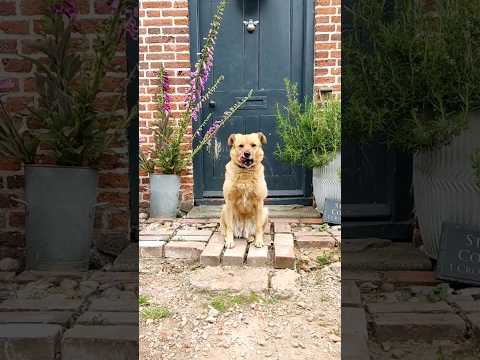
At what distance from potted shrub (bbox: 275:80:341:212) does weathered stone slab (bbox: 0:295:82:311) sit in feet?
2.19

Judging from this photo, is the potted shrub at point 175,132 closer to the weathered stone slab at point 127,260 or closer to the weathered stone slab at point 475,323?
the weathered stone slab at point 127,260

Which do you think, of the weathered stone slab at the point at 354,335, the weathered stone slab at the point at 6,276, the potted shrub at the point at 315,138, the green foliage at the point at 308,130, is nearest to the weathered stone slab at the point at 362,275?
the weathered stone slab at the point at 354,335

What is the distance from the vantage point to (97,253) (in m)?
1.20

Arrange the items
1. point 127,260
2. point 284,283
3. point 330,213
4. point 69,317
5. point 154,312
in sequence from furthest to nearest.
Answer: point 330,213
point 127,260
point 284,283
point 154,312
point 69,317

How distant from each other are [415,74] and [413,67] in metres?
0.02

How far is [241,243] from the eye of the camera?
129 centimetres

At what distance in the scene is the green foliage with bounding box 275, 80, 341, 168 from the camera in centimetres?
130

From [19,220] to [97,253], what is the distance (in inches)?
9.6

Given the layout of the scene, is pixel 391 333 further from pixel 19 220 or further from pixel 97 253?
pixel 19 220

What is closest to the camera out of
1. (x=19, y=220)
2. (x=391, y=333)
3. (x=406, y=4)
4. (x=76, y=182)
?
(x=391, y=333)

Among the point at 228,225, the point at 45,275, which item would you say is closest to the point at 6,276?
the point at 45,275

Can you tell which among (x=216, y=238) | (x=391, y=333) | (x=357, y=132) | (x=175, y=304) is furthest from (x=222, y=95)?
(x=391, y=333)

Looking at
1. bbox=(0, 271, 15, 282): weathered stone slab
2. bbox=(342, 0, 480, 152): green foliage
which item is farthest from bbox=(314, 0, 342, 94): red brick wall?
bbox=(0, 271, 15, 282): weathered stone slab

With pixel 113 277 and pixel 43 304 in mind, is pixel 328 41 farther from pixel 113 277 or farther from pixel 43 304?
pixel 43 304
